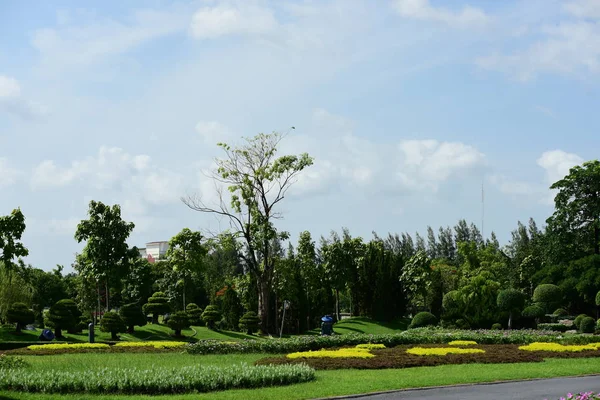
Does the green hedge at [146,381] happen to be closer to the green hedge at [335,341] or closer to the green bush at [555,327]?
the green hedge at [335,341]

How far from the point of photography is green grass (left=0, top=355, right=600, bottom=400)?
46.1 feet

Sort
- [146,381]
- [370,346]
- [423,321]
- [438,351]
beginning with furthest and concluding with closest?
[423,321] < [370,346] < [438,351] < [146,381]

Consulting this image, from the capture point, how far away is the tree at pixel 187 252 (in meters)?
47.2

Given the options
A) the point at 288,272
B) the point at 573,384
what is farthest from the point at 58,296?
the point at 573,384

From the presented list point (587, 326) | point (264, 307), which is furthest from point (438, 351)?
point (264, 307)

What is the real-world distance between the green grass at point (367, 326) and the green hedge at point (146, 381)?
32.0m

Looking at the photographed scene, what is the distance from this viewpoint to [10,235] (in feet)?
115

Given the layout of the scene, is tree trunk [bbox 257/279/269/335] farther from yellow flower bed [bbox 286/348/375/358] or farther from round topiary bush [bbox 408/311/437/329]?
yellow flower bed [bbox 286/348/375/358]

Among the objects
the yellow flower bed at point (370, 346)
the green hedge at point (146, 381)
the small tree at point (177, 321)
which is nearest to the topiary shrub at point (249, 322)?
the small tree at point (177, 321)

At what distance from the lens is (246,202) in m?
45.1

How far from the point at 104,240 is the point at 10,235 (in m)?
7.64

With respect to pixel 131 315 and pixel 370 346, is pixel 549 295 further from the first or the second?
pixel 131 315

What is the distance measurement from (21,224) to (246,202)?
14.4m

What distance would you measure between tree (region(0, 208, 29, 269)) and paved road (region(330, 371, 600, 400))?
2590cm
